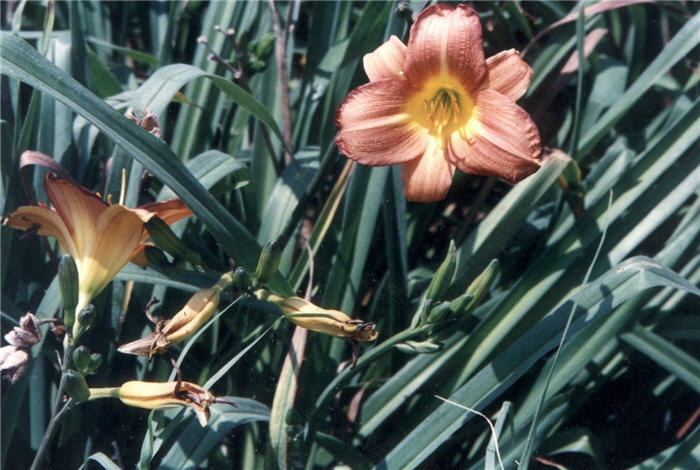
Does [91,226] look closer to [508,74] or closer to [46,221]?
[46,221]

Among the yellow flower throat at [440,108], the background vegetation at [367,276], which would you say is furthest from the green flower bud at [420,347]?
the yellow flower throat at [440,108]

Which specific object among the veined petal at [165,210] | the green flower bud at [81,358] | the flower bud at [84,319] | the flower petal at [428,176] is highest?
the flower petal at [428,176]

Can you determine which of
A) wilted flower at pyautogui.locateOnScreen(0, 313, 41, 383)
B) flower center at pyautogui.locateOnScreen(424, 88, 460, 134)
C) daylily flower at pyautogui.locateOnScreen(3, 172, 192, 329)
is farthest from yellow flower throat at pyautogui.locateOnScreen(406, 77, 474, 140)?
wilted flower at pyautogui.locateOnScreen(0, 313, 41, 383)

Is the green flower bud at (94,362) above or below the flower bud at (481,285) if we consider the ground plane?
below

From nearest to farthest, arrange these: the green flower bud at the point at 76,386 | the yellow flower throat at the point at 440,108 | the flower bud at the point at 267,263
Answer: the green flower bud at the point at 76,386 → the flower bud at the point at 267,263 → the yellow flower throat at the point at 440,108

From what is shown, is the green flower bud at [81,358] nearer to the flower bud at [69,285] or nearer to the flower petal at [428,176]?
the flower bud at [69,285]

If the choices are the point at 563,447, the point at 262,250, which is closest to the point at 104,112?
the point at 262,250
